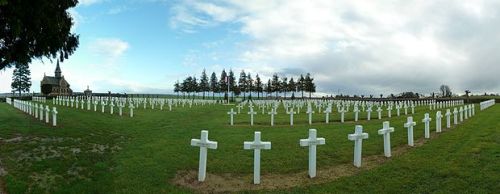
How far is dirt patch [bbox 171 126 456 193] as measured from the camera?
29.3 feet

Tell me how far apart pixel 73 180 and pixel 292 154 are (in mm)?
5990

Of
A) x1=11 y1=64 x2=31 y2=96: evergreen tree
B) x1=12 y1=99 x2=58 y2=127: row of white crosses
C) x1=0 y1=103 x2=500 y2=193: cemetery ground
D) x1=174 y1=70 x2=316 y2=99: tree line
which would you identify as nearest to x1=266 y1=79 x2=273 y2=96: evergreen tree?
x1=174 y1=70 x2=316 y2=99: tree line

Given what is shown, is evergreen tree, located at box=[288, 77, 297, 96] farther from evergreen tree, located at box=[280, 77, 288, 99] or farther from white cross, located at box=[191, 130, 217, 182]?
white cross, located at box=[191, 130, 217, 182]

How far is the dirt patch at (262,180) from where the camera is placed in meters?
8.94

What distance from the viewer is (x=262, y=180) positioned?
31.1ft

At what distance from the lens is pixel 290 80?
420 ft

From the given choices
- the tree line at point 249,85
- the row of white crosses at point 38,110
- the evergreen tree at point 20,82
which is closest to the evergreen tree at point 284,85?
the tree line at point 249,85

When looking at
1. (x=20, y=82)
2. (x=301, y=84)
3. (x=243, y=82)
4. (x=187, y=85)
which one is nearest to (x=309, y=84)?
(x=301, y=84)

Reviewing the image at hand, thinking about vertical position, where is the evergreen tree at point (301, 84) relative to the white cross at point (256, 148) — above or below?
above

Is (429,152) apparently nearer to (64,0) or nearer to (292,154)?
(292,154)

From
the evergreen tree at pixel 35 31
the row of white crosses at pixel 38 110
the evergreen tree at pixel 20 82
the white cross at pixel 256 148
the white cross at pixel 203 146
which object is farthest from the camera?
the evergreen tree at pixel 20 82

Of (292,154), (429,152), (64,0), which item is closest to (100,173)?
(292,154)

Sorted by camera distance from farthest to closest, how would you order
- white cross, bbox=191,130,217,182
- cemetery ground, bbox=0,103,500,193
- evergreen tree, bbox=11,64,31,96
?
evergreen tree, bbox=11,64,31,96, white cross, bbox=191,130,217,182, cemetery ground, bbox=0,103,500,193

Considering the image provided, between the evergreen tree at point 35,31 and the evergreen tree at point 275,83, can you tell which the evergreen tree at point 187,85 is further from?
the evergreen tree at point 35,31
